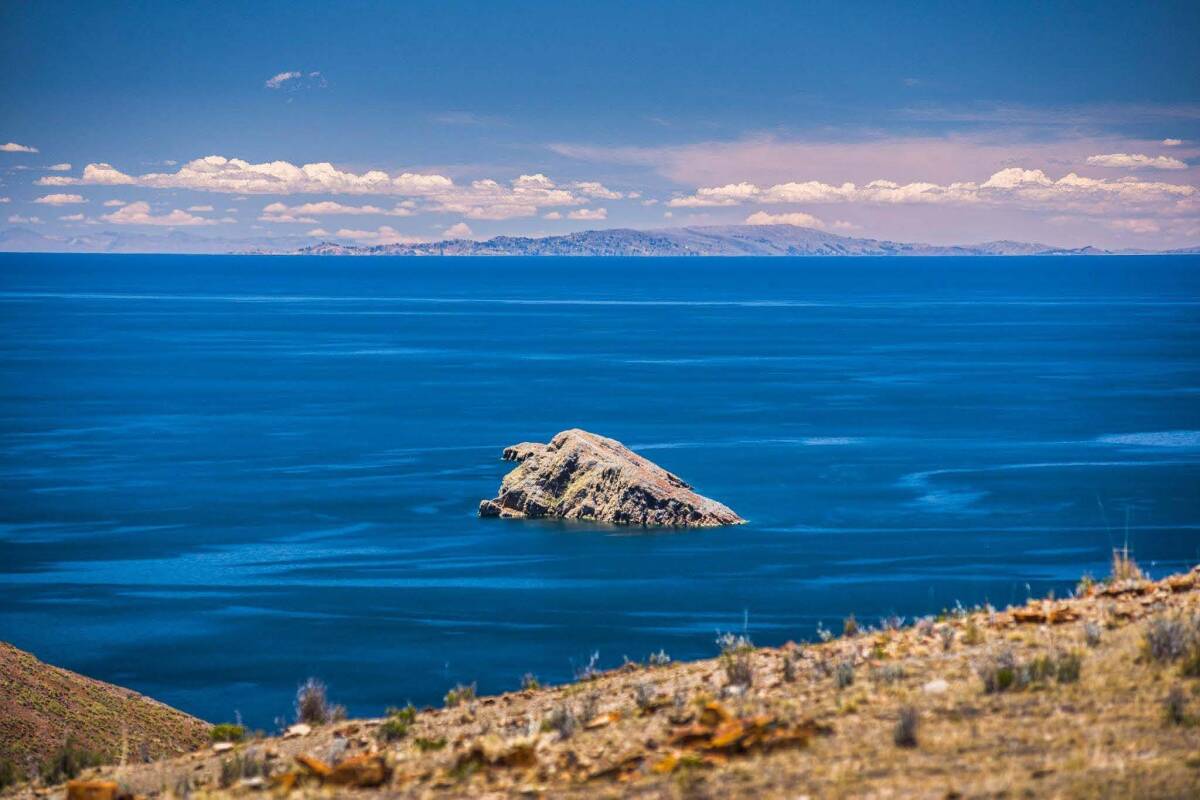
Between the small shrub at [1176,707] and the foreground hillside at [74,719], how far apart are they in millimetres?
11812

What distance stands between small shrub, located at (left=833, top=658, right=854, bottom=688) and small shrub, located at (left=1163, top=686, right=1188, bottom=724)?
106 inches

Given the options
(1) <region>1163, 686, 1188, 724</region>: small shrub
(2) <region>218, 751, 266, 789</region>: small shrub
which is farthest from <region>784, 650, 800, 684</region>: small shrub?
(2) <region>218, 751, 266, 789</region>: small shrub

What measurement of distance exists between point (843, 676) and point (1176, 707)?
292cm

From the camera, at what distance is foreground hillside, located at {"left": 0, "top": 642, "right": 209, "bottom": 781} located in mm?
17506

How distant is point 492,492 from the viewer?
42.4 metres

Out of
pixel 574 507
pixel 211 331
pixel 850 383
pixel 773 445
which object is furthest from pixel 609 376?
pixel 211 331

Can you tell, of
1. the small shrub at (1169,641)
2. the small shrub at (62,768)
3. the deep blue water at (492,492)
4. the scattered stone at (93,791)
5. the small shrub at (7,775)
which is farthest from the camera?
the deep blue water at (492,492)

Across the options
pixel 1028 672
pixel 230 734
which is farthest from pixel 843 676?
pixel 230 734

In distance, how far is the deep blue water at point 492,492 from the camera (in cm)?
2734

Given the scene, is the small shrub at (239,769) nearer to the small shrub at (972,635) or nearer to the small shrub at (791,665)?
the small shrub at (791,665)

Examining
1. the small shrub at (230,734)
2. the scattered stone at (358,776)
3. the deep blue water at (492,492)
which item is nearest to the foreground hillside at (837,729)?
the scattered stone at (358,776)

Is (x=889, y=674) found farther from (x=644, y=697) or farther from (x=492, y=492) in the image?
(x=492, y=492)

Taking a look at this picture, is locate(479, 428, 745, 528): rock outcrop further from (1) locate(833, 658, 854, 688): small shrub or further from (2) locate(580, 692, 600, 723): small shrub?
(1) locate(833, 658, 854, 688): small shrub

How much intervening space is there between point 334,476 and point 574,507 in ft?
34.4
